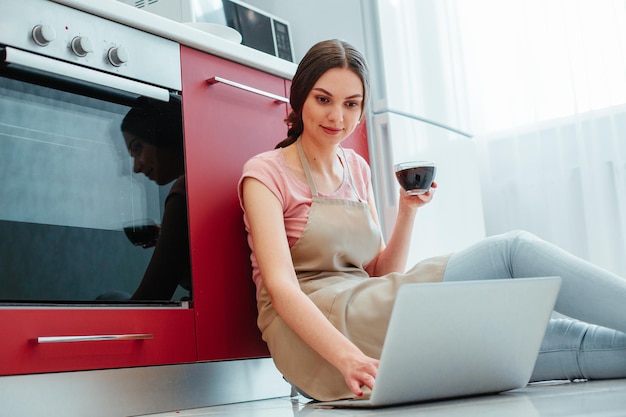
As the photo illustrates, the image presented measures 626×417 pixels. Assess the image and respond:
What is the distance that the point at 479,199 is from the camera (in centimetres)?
266

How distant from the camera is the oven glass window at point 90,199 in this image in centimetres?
147

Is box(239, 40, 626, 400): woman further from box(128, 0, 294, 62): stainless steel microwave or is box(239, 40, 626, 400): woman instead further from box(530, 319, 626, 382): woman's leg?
box(128, 0, 294, 62): stainless steel microwave

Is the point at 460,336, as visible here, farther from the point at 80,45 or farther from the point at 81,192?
the point at 80,45

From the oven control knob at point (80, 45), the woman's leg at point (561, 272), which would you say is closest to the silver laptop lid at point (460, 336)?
the woman's leg at point (561, 272)

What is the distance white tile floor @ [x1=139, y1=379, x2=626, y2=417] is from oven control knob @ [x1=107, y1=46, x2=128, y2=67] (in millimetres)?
748

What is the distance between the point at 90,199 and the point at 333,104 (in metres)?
0.56

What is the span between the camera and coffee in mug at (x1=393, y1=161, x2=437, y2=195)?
1.57 meters

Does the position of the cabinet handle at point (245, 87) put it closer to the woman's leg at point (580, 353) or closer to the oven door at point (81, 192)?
the oven door at point (81, 192)

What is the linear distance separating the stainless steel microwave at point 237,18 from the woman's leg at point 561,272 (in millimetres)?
1320

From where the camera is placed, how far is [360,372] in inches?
49.9

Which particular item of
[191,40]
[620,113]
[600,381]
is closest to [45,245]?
[191,40]

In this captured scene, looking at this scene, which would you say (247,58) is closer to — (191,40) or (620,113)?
(191,40)

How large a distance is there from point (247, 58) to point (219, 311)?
656 millimetres

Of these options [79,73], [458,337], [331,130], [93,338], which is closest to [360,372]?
[458,337]
